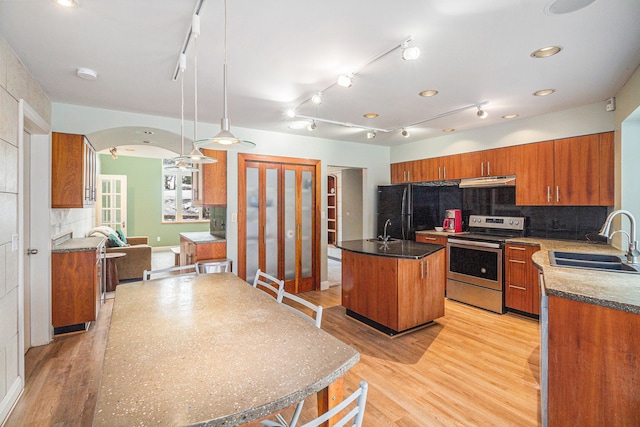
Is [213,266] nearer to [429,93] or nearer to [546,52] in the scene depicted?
[429,93]

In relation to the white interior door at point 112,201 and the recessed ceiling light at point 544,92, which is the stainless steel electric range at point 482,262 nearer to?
the recessed ceiling light at point 544,92

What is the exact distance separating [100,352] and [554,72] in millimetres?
4631

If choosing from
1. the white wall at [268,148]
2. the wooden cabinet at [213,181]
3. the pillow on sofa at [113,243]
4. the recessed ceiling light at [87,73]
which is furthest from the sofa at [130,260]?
the recessed ceiling light at [87,73]

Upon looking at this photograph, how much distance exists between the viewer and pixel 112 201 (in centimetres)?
808

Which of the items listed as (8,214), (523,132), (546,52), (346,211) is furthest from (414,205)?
(8,214)

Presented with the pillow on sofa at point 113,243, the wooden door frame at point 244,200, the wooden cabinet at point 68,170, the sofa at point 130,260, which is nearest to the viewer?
the wooden cabinet at point 68,170

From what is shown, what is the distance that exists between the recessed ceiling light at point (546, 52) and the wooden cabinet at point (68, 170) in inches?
164

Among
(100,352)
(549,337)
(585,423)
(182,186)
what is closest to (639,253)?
(549,337)

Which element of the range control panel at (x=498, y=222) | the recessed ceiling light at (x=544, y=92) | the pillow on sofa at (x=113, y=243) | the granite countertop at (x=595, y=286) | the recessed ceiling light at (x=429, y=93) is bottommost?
the pillow on sofa at (x=113, y=243)

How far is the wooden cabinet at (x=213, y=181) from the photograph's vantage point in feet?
13.6

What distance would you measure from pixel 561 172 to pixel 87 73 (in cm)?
477

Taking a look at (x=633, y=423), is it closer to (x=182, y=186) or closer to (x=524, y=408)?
(x=524, y=408)

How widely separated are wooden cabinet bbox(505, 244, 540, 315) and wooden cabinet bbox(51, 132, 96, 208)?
4.83m

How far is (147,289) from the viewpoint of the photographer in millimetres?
2086
